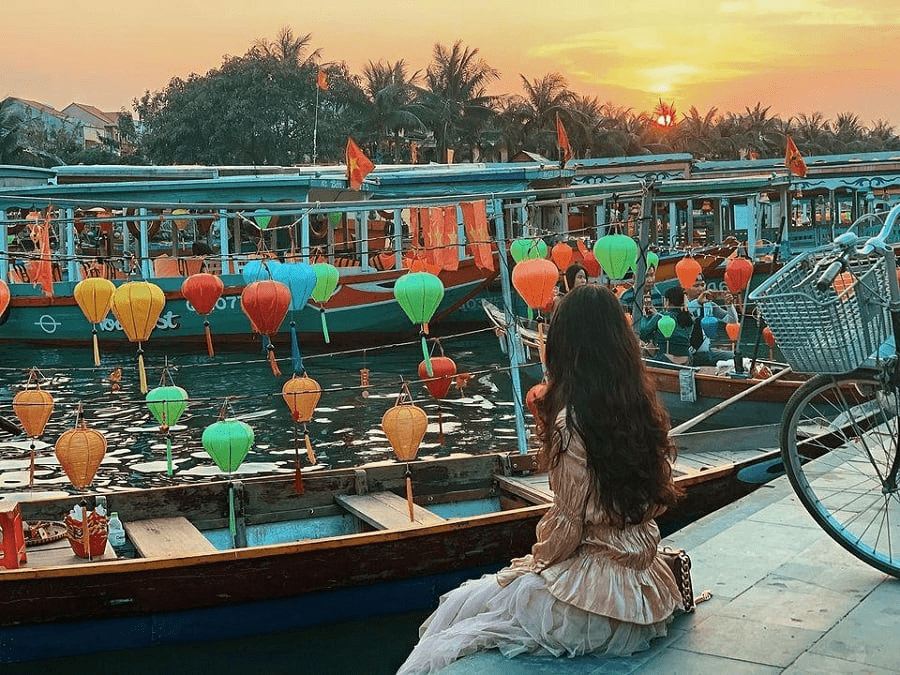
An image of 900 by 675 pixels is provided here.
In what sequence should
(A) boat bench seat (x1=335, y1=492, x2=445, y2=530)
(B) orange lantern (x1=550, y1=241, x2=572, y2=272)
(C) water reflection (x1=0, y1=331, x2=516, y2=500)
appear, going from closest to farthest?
(A) boat bench seat (x1=335, y1=492, x2=445, y2=530) < (C) water reflection (x1=0, y1=331, x2=516, y2=500) < (B) orange lantern (x1=550, y1=241, x2=572, y2=272)

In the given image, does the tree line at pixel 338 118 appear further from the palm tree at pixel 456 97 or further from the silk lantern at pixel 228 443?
the silk lantern at pixel 228 443

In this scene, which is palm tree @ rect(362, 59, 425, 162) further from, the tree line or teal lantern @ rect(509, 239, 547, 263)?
teal lantern @ rect(509, 239, 547, 263)

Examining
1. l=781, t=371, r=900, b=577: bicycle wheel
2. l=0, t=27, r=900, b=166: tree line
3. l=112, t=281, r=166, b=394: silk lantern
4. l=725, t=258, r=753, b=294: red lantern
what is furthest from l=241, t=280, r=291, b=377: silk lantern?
l=0, t=27, r=900, b=166: tree line

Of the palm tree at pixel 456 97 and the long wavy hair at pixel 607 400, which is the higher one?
the palm tree at pixel 456 97

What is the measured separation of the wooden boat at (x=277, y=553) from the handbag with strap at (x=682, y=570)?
8.71 feet

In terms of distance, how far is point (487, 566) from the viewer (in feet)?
20.9

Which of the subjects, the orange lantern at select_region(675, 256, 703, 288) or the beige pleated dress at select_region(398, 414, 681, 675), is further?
the orange lantern at select_region(675, 256, 703, 288)

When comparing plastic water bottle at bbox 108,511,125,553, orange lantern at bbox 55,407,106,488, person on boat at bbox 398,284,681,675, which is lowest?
plastic water bottle at bbox 108,511,125,553

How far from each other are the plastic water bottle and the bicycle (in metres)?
4.64

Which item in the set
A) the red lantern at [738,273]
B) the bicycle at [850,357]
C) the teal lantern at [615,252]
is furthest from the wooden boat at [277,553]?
the red lantern at [738,273]

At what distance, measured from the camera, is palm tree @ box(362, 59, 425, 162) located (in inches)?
1714

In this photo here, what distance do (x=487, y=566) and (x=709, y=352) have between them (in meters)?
8.94

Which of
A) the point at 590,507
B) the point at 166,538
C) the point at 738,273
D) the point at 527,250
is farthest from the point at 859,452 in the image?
the point at 738,273

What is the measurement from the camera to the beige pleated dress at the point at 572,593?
127 inches
